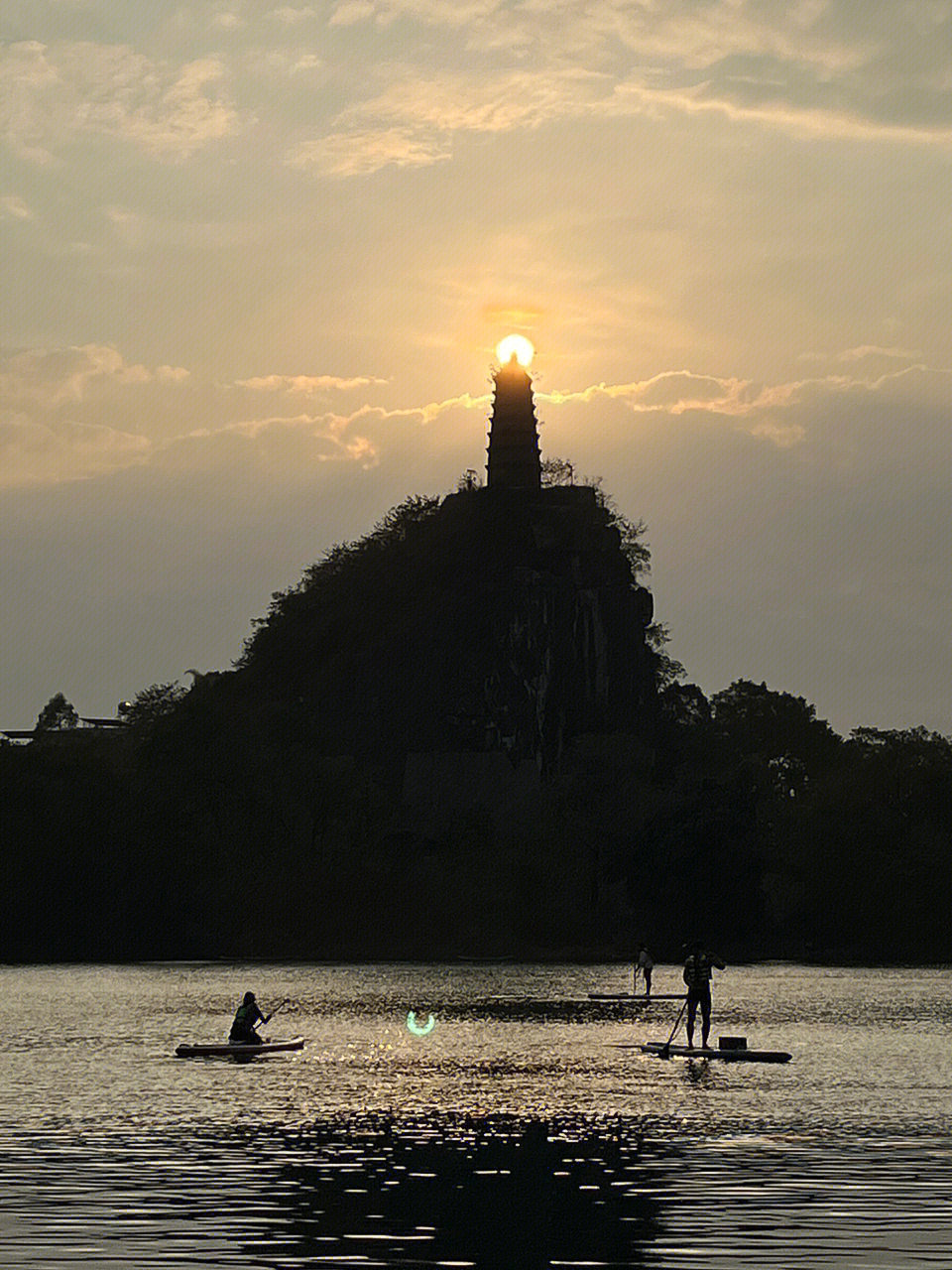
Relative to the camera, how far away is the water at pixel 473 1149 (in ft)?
86.1

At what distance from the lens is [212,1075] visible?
5131 cm

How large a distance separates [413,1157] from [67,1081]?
54.3 ft

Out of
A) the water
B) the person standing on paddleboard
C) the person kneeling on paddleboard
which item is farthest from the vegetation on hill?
the person standing on paddleboard

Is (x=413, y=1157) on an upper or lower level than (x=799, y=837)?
lower

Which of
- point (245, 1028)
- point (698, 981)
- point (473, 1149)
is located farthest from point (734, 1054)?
point (473, 1149)

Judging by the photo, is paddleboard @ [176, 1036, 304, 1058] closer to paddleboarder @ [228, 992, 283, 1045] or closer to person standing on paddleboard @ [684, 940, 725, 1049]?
paddleboarder @ [228, 992, 283, 1045]

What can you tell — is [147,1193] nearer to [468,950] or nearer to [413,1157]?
[413,1157]

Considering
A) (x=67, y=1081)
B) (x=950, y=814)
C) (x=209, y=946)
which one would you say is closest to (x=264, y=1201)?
(x=67, y=1081)

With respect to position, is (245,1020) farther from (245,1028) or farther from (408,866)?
(408,866)

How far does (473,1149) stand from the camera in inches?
1420

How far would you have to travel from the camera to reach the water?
26.2m

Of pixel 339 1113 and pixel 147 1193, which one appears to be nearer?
pixel 147 1193

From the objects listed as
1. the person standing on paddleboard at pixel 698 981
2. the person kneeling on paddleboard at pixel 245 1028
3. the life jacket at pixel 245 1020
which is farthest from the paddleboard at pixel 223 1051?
the person standing on paddleboard at pixel 698 981

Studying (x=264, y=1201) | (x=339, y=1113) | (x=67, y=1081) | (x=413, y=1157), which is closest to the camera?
(x=264, y=1201)
